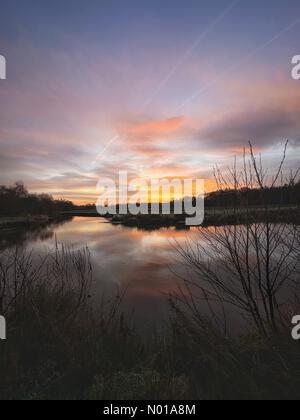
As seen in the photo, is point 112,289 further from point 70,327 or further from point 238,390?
point 238,390

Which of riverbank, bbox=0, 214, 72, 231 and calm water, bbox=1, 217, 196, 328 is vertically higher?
riverbank, bbox=0, 214, 72, 231

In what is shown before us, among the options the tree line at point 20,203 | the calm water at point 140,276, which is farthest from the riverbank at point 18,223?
the calm water at point 140,276

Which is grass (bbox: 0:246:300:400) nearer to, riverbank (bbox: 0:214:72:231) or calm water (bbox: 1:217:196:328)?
calm water (bbox: 1:217:196:328)

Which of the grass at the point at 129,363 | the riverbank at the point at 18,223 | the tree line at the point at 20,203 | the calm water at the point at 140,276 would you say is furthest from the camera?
the tree line at the point at 20,203

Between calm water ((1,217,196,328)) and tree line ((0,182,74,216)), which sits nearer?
calm water ((1,217,196,328))

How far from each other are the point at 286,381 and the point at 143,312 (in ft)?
16.4

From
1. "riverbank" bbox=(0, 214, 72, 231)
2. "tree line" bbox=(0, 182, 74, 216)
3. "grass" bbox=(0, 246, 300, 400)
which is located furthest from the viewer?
"tree line" bbox=(0, 182, 74, 216)

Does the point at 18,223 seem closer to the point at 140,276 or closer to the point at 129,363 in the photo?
the point at 140,276

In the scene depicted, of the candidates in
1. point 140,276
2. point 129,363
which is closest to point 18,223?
point 140,276

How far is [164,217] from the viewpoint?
1770 inches

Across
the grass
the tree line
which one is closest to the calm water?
the grass

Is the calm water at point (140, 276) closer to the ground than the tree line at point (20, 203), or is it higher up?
closer to the ground

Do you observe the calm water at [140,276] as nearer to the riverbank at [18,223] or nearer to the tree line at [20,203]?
the riverbank at [18,223]
